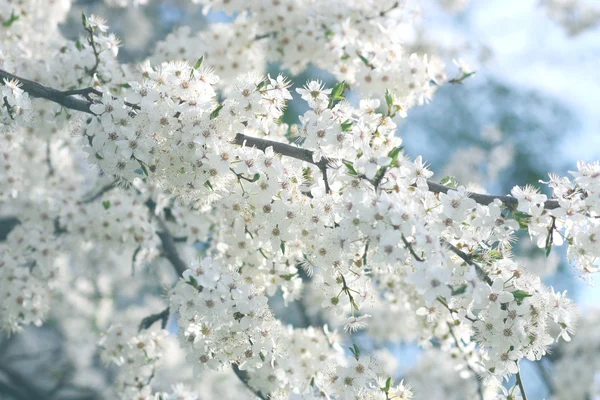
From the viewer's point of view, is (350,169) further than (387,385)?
No

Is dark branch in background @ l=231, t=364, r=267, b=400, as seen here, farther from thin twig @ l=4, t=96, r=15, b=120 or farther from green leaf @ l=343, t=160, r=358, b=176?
thin twig @ l=4, t=96, r=15, b=120

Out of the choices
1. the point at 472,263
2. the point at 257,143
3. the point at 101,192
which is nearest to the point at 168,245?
the point at 101,192

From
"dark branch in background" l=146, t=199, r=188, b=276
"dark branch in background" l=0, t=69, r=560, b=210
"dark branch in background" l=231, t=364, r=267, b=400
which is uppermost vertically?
"dark branch in background" l=0, t=69, r=560, b=210

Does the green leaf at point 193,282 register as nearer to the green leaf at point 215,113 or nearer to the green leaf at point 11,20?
the green leaf at point 215,113

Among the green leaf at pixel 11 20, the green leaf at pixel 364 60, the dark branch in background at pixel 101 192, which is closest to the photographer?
the green leaf at pixel 11 20

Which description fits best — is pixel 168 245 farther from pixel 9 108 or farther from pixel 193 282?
pixel 9 108

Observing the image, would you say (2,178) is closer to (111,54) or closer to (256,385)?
(111,54)

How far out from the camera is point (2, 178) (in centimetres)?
476

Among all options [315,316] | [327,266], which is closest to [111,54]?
[327,266]

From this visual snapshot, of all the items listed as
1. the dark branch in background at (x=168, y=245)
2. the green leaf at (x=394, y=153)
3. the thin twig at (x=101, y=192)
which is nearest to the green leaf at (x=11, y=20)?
the thin twig at (x=101, y=192)

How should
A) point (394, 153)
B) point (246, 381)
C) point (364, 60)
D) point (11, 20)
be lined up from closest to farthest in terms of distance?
point (394, 153) → point (246, 381) → point (11, 20) → point (364, 60)

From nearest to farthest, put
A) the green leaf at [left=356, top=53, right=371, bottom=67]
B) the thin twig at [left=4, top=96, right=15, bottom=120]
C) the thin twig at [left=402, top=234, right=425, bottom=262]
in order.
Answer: the thin twig at [left=402, top=234, right=425, bottom=262] → the thin twig at [left=4, top=96, right=15, bottom=120] → the green leaf at [left=356, top=53, right=371, bottom=67]

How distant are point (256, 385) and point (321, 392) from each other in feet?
1.84

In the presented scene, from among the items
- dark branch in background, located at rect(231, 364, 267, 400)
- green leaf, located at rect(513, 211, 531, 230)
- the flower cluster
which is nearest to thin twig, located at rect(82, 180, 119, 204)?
the flower cluster
